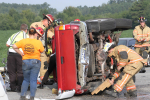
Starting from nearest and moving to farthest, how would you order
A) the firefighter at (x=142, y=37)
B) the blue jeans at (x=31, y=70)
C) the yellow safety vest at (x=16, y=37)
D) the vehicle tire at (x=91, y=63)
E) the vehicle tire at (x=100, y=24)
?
the blue jeans at (x=31, y=70)
the vehicle tire at (x=100, y=24)
the vehicle tire at (x=91, y=63)
the yellow safety vest at (x=16, y=37)
the firefighter at (x=142, y=37)

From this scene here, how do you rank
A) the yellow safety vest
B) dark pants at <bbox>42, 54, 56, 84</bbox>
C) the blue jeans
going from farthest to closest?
dark pants at <bbox>42, 54, 56, 84</bbox> < the yellow safety vest < the blue jeans

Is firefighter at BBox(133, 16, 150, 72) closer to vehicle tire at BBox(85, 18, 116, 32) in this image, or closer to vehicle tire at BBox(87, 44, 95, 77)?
vehicle tire at BBox(85, 18, 116, 32)

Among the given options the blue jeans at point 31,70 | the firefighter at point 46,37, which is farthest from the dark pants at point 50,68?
the blue jeans at point 31,70

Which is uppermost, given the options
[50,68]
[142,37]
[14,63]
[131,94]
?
[142,37]

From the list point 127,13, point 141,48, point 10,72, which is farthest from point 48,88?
point 127,13

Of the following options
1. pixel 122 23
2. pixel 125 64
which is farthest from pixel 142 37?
pixel 125 64

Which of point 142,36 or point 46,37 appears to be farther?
point 142,36

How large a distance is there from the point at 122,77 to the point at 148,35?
4575mm

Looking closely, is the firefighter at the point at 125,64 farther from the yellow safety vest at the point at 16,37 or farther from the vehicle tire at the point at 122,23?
the yellow safety vest at the point at 16,37

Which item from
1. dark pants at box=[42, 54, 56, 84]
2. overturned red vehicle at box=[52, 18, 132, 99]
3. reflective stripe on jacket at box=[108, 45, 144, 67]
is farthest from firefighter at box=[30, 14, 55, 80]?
reflective stripe on jacket at box=[108, 45, 144, 67]

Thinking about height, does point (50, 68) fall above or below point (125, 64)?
below

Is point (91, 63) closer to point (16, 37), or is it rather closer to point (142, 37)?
point (16, 37)

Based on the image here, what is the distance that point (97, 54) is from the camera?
20.3 feet

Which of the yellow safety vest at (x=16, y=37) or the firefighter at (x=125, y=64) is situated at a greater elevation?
the yellow safety vest at (x=16, y=37)
